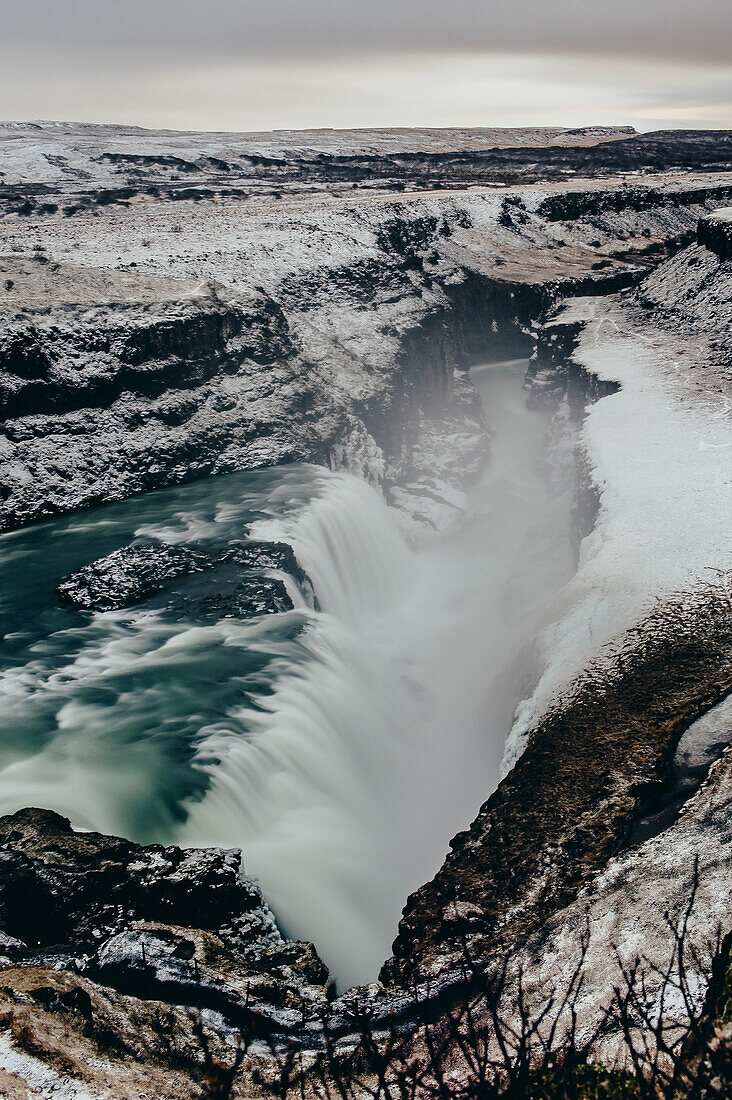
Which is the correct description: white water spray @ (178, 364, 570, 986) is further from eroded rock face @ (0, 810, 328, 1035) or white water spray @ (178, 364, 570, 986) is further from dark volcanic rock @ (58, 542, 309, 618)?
eroded rock face @ (0, 810, 328, 1035)

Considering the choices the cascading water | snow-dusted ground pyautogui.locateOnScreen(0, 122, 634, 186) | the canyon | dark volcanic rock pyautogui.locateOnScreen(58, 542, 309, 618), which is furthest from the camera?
snow-dusted ground pyautogui.locateOnScreen(0, 122, 634, 186)

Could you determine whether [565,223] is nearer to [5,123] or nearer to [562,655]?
[562,655]

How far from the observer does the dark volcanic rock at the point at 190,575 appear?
24766 mm

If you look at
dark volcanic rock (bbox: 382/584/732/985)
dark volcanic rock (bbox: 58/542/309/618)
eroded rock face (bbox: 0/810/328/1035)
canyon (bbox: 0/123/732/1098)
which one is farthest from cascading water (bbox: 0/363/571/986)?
dark volcanic rock (bbox: 382/584/732/985)

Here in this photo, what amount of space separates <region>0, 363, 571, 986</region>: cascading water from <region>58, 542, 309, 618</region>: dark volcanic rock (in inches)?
32.7

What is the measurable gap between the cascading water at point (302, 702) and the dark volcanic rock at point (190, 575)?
83 cm

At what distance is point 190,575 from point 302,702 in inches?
320

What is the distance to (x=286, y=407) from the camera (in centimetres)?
3884

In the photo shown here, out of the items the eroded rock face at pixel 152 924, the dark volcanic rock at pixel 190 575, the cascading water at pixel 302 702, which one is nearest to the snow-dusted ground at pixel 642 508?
the cascading water at pixel 302 702

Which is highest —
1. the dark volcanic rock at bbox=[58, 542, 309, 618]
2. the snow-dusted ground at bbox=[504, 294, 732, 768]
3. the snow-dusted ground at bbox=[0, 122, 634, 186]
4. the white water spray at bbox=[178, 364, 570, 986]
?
the snow-dusted ground at bbox=[0, 122, 634, 186]

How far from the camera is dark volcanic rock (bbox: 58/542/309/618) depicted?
24766mm

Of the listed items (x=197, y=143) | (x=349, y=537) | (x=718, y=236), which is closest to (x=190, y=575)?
(x=349, y=537)

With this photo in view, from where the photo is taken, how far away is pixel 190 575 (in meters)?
26.5

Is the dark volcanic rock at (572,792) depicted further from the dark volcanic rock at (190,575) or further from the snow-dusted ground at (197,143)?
the snow-dusted ground at (197,143)
